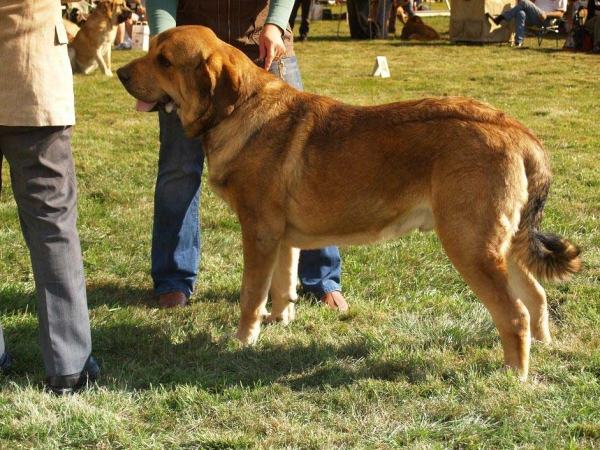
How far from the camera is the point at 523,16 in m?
20.7

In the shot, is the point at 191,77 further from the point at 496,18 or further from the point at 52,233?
the point at 496,18

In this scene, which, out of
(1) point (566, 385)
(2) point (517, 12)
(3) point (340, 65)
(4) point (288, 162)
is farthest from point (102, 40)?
(1) point (566, 385)

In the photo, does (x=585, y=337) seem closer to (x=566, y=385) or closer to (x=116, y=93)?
(x=566, y=385)

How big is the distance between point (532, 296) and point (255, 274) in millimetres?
1492

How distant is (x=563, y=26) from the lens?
23.2m

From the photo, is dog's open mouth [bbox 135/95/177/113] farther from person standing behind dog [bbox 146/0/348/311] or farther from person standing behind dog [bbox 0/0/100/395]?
person standing behind dog [bbox 0/0/100/395]

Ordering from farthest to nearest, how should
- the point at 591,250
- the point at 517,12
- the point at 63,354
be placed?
1. the point at 517,12
2. the point at 591,250
3. the point at 63,354

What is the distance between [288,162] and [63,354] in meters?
1.46

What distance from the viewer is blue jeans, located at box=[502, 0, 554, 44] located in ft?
67.5

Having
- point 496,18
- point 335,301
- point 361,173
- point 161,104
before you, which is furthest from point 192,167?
point 496,18

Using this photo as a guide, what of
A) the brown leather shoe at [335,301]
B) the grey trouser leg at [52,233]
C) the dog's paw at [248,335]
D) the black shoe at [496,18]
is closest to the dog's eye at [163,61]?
the grey trouser leg at [52,233]

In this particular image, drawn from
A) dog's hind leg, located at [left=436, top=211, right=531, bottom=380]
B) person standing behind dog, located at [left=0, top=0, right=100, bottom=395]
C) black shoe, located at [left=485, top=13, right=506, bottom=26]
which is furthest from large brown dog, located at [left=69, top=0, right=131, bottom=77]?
dog's hind leg, located at [left=436, top=211, right=531, bottom=380]

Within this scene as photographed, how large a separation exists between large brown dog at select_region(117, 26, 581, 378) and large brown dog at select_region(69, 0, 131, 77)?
489 inches

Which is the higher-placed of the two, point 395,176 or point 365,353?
point 395,176
